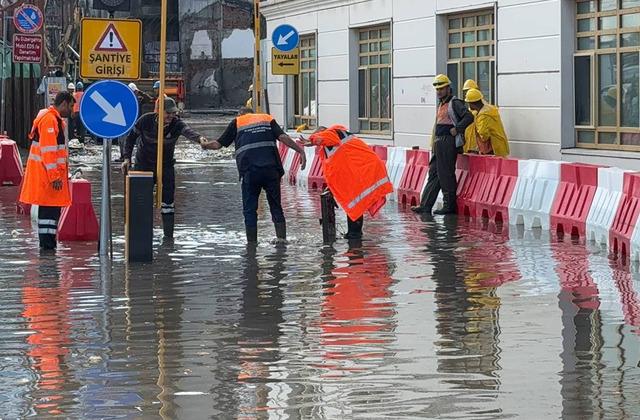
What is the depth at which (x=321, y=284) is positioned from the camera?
13016 millimetres

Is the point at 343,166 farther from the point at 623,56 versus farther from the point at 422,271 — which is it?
the point at 623,56

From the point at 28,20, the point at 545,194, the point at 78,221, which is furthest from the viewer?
the point at 28,20

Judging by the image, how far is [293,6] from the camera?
114 feet

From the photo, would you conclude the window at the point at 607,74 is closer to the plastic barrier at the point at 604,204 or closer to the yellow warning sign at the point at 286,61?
the plastic barrier at the point at 604,204

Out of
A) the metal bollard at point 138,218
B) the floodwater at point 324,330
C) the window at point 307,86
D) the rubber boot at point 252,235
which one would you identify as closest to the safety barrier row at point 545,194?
the floodwater at point 324,330

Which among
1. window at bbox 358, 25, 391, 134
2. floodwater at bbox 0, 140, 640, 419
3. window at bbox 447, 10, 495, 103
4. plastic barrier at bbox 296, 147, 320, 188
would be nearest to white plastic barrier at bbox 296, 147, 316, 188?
plastic barrier at bbox 296, 147, 320, 188

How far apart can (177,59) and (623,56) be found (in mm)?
62996

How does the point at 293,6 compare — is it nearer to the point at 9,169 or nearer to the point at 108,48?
the point at 9,169

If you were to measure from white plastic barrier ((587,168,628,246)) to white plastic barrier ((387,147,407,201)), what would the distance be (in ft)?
22.3

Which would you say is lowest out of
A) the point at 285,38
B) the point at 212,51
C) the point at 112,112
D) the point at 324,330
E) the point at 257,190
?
the point at 324,330

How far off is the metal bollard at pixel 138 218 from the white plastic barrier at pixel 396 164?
28.6ft

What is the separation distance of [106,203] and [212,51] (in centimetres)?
6722

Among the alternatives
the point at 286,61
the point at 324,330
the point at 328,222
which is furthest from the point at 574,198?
the point at 286,61

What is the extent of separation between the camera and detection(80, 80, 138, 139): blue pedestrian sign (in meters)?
14.6
